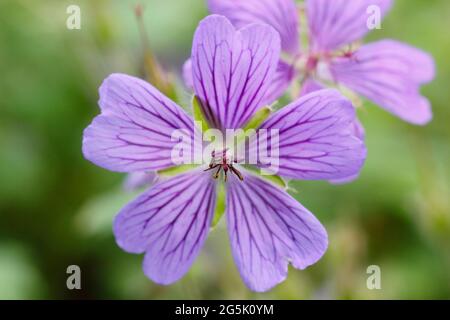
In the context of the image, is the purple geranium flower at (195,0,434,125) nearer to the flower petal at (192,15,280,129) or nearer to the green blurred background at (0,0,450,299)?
the flower petal at (192,15,280,129)

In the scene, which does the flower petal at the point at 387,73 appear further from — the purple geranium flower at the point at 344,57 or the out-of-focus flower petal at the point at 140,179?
the out-of-focus flower petal at the point at 140,179

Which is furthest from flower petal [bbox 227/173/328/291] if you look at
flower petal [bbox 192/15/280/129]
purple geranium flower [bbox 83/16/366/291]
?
flower petal [bbox 192/15/280/129]

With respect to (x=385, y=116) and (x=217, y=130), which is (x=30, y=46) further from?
(x=217, y=130)

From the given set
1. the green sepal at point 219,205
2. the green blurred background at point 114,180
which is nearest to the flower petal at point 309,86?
the green sepal at point 219,205

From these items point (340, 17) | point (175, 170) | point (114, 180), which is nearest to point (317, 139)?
point (175, 170)

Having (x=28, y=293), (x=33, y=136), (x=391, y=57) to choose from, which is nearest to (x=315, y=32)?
(x=391, y=57)
